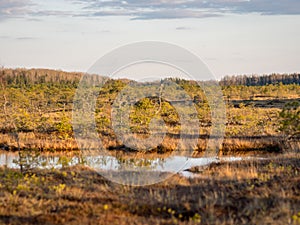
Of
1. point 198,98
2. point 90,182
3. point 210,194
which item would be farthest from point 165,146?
point 198,98

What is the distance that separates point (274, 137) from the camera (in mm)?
23047

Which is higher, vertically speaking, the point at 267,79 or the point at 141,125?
the point at 267,79

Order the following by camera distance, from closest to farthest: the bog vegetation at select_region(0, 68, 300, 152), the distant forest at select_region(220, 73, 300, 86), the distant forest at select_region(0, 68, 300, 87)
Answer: the bog vegetation at select_region(0, 68, 300, 152)
the distant forest at select_region(0, 68, 300, 87)
the distant forest at select_region(220, 73, 300, 86)

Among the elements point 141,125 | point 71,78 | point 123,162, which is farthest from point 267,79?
point 123,162

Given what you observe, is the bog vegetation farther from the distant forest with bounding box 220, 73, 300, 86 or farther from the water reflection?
the distant forest with bounding box 220, 73, 300, 86

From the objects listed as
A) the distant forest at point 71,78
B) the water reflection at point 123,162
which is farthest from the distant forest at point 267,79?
the water reflection at point 123,162

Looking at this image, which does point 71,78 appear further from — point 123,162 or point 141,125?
point 123,162

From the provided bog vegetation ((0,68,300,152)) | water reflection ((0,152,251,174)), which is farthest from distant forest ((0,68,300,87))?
water reflection ((0,152,251,174))

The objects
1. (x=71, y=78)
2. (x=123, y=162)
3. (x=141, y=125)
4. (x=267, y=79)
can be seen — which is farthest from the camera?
(x=267, y=79)

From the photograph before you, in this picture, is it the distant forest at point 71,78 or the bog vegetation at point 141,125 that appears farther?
the distant forest at point 71,78

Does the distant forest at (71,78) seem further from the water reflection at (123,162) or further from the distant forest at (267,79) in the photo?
the water reflection at (123,162)

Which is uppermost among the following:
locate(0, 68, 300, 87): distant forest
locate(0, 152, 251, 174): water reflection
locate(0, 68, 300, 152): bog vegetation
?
locate(0, 68, 300, 87): distant forest

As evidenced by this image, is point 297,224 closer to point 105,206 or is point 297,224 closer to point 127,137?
point 105,206

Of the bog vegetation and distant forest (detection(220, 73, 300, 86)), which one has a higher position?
distant forest (detection(220, 73, 300, 86))
